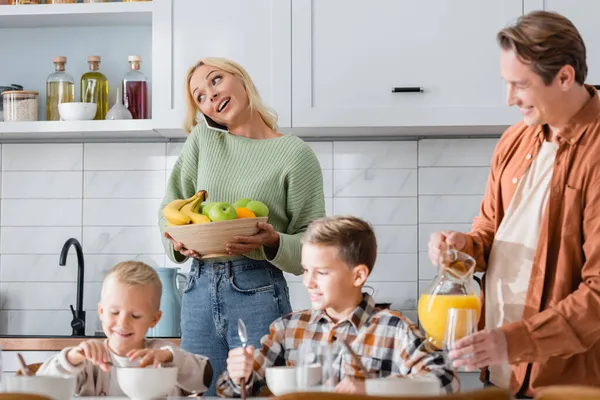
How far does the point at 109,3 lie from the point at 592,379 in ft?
7.21

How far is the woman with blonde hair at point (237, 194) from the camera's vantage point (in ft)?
7.16

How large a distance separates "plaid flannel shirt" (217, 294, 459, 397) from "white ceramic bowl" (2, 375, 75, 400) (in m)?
0.38

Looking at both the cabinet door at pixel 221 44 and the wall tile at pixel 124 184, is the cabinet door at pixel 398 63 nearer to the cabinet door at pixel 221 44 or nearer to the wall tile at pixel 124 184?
the cabinet door at pixel 221 44

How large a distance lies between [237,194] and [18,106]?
1330 millimetres

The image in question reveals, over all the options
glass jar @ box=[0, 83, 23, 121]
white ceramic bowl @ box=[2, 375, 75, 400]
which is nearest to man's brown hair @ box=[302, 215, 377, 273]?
white ceramic bowl @ box=[2, 375, 75, 400]

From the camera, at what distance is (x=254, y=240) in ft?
6.89

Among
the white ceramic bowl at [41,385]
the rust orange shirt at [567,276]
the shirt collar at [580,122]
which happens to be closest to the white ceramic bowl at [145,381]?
the white ceramic bowl at [41,385]

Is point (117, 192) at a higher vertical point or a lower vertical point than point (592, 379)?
higher

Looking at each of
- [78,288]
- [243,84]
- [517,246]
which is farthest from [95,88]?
[517,246]

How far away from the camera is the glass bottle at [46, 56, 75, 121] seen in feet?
10.8

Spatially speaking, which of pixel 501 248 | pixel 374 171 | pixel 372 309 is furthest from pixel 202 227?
pixel 374 171

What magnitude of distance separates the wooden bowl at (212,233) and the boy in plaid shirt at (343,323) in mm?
230

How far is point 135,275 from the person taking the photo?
1.82 metres

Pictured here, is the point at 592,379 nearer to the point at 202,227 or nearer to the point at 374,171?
the point at 202,227
